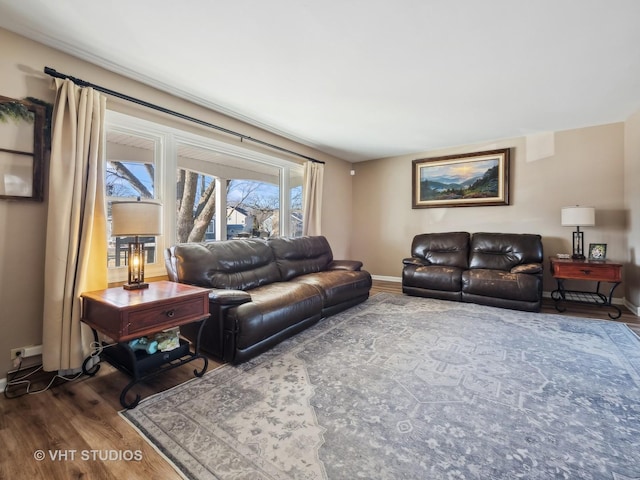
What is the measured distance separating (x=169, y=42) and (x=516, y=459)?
3.50 m

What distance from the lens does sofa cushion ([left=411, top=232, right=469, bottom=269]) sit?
4727mm

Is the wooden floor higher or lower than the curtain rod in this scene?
lower

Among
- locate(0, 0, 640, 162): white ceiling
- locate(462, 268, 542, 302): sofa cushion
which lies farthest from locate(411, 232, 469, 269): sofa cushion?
locate(0, 0, 640, 162): white ceiling

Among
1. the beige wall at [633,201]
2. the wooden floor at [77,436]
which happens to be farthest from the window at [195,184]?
the beige wall at [633,201]

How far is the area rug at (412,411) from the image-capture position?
1344 millimetres

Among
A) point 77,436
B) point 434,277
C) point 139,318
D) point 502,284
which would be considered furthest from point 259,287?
point 502,284

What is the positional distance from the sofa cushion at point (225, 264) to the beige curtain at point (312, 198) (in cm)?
153

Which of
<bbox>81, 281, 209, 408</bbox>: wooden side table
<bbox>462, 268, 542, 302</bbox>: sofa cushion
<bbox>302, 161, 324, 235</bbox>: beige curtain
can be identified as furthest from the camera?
<bbox>302, 161, 324, 235</bbox>: beige curtain

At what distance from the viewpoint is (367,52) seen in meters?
2.43

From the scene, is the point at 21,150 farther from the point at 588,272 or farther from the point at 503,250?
the point at 588,272

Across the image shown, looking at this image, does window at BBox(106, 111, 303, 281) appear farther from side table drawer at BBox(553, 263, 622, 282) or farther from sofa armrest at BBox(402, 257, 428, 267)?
side table drawer at BBox(553, 263, 622, 282)

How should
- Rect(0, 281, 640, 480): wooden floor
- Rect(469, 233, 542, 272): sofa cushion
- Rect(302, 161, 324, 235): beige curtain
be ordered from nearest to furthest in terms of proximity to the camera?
Rect(0, 281, 640, 480): wooden floor → Rect(469, 233, 542, 272): sofa cushion → Rect(302, 161, 324, 235): beige curtain

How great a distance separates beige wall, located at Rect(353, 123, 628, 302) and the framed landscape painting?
0.13m

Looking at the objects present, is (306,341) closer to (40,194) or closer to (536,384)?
(536,384)
